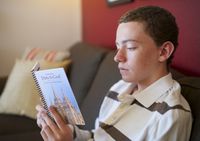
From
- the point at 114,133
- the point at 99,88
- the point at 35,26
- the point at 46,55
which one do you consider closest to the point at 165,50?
the point at 114,133

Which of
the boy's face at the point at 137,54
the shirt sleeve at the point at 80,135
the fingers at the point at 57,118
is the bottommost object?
the shirt sleeve at the point at 80,135

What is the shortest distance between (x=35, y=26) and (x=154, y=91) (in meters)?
2.00

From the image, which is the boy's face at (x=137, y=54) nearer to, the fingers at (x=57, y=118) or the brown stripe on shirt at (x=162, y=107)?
the brown stripe on shirt at (x=162, y=107)

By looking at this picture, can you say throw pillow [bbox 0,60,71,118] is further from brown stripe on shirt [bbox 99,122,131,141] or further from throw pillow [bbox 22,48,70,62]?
brown stripe on shirt [bbox 99,122,131,141]

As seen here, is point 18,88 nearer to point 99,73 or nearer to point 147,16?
point 99,73

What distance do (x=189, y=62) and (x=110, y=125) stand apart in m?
0.54

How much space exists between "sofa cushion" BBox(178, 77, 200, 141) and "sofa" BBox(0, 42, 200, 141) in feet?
0.38

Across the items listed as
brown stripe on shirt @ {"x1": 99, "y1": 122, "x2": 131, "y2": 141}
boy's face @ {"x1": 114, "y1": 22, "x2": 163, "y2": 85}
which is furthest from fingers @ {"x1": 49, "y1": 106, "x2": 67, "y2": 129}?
boy's face @ {"x1": 114, "y1": 22, "x2": 163, "y2": 85}

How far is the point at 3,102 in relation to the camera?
6.82ft

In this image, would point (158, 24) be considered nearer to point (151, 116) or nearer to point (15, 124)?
point (151, 116)

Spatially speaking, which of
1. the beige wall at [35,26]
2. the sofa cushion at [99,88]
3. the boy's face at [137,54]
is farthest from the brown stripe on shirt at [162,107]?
the beige wall at [35,26]

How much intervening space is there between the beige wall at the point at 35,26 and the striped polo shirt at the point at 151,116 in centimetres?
179

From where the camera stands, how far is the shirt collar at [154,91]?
40.6 inches

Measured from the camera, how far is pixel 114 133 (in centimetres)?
109
